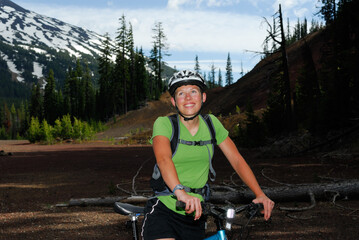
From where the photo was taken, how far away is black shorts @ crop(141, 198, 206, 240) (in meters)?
2.51

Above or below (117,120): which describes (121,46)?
above

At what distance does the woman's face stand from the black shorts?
70 centimetres

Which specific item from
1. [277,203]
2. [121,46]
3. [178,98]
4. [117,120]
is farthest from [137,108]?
[178,98]

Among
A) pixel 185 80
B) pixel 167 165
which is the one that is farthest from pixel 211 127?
pixel 167 165

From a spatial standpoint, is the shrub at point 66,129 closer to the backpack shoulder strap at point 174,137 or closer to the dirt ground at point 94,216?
the dirt ground at point 94,216

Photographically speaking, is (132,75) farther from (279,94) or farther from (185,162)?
(185,162)

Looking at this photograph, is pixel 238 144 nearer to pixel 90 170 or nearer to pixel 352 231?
pixel 90 170

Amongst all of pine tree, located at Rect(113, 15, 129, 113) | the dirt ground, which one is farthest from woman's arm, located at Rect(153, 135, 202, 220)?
pine tree, located at Rect(113, 15, 129, 113)

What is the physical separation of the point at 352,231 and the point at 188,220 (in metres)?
A: 4.57

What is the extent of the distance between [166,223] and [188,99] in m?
0.93

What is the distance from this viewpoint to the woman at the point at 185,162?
2494 mm

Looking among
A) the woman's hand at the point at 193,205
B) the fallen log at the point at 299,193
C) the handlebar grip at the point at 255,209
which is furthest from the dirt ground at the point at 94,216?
the woman's hand at the point at 193,205

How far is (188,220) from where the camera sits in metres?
2.59

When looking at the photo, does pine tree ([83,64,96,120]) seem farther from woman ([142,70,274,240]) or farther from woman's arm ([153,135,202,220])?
woman's arm ([153,135,202,220])
